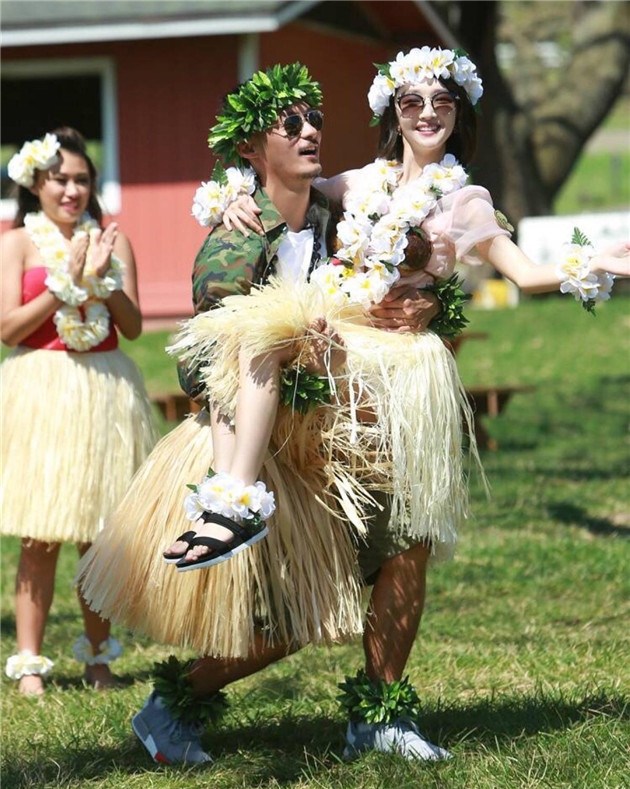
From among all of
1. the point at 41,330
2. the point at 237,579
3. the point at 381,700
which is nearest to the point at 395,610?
the point at 381,700

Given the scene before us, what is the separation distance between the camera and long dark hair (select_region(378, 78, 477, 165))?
3.81m

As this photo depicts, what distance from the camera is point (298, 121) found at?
3.69 m

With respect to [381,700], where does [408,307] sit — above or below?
above

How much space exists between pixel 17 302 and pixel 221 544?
2.01 metres

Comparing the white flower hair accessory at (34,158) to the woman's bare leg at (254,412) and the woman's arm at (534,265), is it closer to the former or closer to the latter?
the woman's bare leg at (254,412)

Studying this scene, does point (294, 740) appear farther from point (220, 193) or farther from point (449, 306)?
point (220, 193)

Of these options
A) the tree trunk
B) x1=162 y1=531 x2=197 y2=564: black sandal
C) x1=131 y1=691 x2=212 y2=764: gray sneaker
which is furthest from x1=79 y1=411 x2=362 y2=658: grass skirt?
the tree trunk

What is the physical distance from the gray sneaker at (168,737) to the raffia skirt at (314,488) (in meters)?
0.35

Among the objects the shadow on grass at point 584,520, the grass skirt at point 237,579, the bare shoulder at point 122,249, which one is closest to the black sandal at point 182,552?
the grass skirt at point 237,579

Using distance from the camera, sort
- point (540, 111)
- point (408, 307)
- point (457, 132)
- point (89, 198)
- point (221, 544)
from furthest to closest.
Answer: point (540, 111) < point (89, 198) < point (457, 132) < point (408, 307) < point (221, 544)

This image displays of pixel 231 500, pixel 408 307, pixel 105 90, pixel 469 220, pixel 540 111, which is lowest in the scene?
pixel 231 500

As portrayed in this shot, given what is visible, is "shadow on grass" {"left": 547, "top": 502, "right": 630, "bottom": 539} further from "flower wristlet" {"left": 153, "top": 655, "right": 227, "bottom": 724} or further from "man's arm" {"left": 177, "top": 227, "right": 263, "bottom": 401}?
"man's arm" {"left": 177, "top": 227, "right": 263, "bottom": 401}

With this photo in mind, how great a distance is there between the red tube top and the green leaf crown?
151cm

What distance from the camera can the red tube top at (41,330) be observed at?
5070 millimetres
